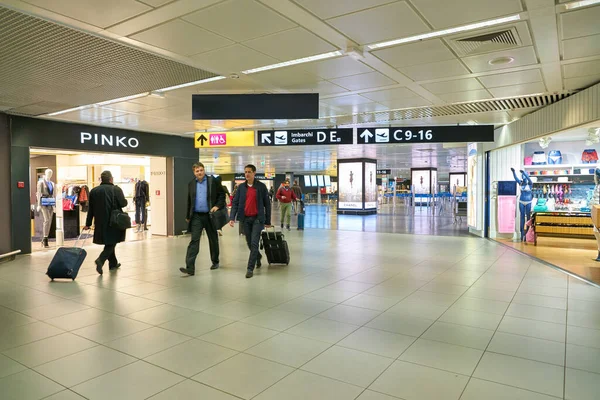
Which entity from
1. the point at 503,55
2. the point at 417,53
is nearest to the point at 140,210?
→ the point at 417,53

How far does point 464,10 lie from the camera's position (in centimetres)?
362

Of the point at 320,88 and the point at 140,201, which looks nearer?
the point at 320,88

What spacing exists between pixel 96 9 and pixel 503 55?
4426 mm

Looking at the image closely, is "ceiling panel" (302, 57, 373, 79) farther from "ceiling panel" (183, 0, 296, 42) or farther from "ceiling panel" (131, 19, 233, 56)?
"ceiling panel" (131, 19, 233, 56)

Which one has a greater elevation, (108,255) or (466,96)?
(466,96)

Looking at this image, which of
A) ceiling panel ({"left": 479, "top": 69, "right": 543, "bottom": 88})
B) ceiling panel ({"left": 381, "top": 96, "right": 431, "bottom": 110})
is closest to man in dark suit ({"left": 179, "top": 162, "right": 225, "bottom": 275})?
ceiling panel ({"left": 381, "top": 96, "right": 431, "bottom": 110})

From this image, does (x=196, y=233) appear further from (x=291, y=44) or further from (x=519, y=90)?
(x=519, y=90)

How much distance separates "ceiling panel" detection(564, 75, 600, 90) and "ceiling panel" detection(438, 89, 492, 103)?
1.13m

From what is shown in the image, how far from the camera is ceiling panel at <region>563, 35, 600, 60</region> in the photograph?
4355 mm

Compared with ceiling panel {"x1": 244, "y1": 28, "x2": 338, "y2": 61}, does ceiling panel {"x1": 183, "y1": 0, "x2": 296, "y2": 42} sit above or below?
below

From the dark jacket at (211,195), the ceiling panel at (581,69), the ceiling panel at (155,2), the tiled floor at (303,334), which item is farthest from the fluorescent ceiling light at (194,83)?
the ceiling panel at (581,69)

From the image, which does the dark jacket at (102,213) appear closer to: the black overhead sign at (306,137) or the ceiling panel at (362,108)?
the black overhead sign at (306,137)

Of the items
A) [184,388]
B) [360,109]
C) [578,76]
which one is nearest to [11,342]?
[184,388]

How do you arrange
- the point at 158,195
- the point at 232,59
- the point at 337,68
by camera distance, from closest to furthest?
the point at 232,59
the point at 337,68
the point at 158,195
